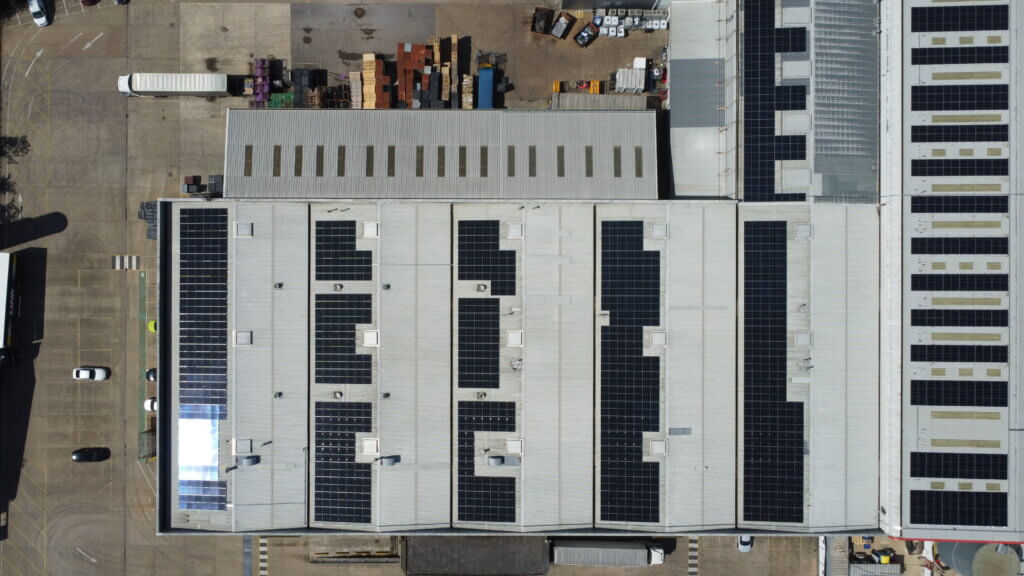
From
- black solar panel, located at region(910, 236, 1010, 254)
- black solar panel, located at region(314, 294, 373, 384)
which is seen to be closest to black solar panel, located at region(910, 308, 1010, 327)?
black solar panel, located at region(910, 236, 1010, 254)

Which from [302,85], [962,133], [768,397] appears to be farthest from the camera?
[302,85]

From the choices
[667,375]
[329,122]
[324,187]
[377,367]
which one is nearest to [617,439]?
[667,375]

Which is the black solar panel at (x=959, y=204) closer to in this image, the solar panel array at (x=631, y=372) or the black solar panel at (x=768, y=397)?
the black solar panel at (x=768, y=397)

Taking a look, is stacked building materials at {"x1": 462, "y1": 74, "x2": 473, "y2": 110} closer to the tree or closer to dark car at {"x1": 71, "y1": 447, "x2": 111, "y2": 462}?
the tree

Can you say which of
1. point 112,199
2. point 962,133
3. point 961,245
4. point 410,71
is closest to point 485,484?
point 410,71

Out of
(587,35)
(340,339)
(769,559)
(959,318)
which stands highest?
(587,35)

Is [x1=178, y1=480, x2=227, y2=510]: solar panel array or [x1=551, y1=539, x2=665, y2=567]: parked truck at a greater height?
[x1=178, y1=480, x2=227, y2=510]: solar panel array

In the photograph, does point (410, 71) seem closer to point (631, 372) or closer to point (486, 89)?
point (486, 89)
